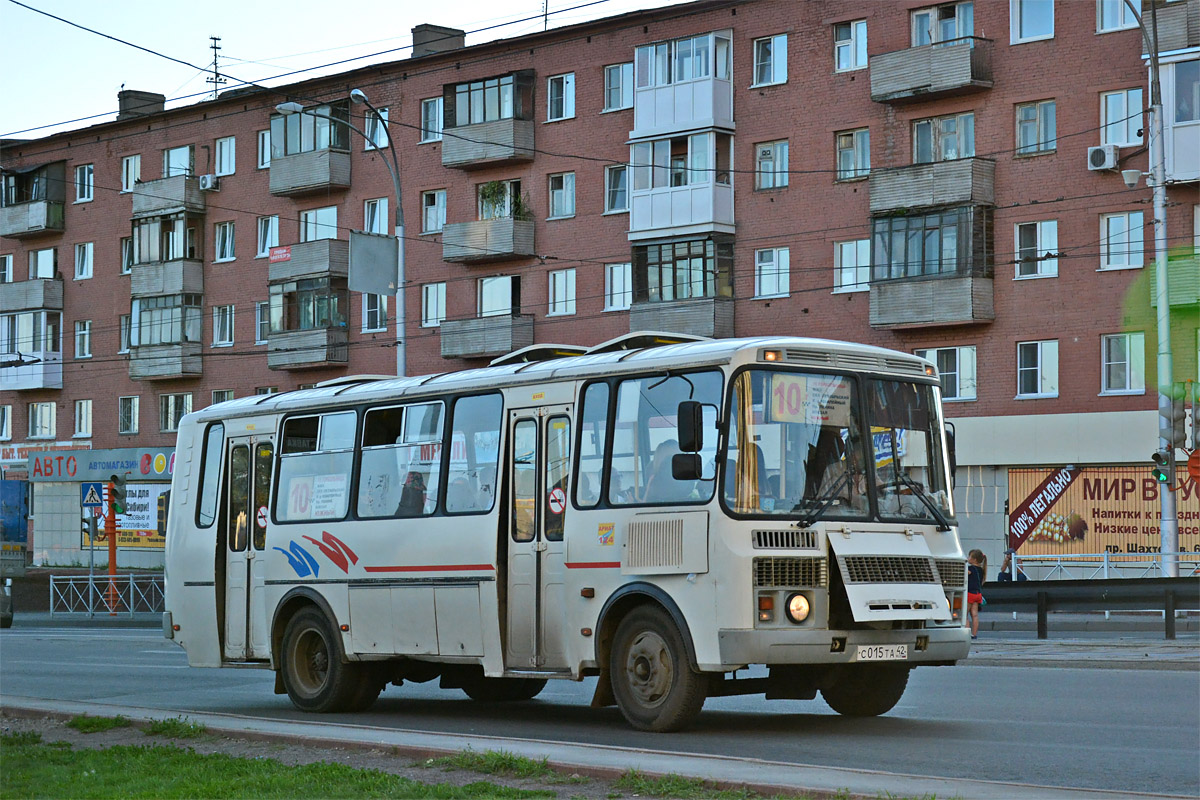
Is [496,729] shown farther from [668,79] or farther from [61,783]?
[668,79]

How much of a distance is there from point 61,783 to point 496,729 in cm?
412

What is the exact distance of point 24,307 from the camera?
66.7 metres

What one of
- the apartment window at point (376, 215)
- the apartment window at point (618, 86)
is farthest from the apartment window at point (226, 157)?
the apartment window at point (618, 86)

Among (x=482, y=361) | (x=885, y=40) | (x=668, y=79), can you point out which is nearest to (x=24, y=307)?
(x=482, y=361)

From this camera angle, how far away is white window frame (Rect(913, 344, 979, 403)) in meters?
40.8

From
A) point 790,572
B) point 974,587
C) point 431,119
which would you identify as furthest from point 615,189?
point 790,572

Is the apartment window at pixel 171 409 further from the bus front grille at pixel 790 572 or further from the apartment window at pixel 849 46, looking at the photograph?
the bus front grille at pixel 790 572

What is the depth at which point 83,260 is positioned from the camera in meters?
65.9

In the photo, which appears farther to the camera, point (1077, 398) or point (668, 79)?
point (668, 79)

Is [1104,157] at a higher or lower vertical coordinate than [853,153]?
lower

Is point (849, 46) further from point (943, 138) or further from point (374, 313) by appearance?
point (374, 313)

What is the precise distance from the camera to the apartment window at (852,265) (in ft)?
140

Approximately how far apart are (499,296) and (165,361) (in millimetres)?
16108

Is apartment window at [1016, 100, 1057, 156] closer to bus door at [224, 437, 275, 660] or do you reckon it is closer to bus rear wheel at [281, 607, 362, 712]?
bus door at [224, 437, 275, 660]
